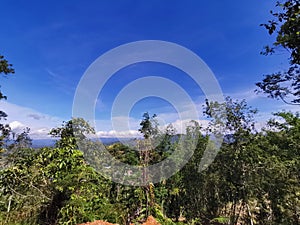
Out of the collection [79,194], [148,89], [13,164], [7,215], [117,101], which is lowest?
[7,215]

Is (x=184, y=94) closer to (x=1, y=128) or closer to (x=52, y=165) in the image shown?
(x=52, y=165)

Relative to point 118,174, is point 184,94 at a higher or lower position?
higher

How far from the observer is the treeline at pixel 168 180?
12.4ft

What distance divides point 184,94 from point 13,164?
399cm

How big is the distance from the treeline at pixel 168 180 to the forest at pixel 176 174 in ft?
0.06

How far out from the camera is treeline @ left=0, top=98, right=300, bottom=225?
378cm

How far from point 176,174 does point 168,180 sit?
381 mm

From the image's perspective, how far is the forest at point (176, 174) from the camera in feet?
12.0

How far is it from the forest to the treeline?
0.02 m

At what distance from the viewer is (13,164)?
4043 millimetres

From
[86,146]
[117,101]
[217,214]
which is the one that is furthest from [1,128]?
[217,214]

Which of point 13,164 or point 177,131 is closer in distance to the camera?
point 13,164

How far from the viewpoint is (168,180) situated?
841 centimetres

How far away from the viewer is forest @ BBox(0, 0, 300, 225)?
12.0 ft
